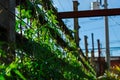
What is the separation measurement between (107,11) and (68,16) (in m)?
0.83

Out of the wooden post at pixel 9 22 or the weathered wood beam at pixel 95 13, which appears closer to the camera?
the wooden post at pixel 9 22

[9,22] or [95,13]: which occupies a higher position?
[9,22]

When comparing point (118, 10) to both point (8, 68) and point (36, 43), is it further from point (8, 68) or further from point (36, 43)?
point (8, 68)

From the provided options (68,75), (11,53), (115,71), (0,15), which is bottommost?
(115,71)

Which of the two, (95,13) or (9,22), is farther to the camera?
(95,13)

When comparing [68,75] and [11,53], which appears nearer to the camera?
[11,53]

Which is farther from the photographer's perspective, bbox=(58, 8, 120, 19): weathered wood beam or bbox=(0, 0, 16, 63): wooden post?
bbox=(58, 8, 120, 19): weathered wood beam

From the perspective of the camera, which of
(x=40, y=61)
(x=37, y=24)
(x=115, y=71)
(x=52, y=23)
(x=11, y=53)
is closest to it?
(x=11, y=53)

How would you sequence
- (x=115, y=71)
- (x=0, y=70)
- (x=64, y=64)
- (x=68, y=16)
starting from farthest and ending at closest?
(x=115, y=71), (x=68, y=16), (x=64, y=64), (x=0, y=70)

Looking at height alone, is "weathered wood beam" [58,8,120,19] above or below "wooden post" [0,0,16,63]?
below

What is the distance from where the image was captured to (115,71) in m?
18.4

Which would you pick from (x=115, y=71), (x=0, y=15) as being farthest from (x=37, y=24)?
(x=115, y=71)

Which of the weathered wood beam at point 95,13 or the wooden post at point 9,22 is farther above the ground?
the wooden post at point 9,22

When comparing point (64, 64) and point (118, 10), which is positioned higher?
point (118, 10)
